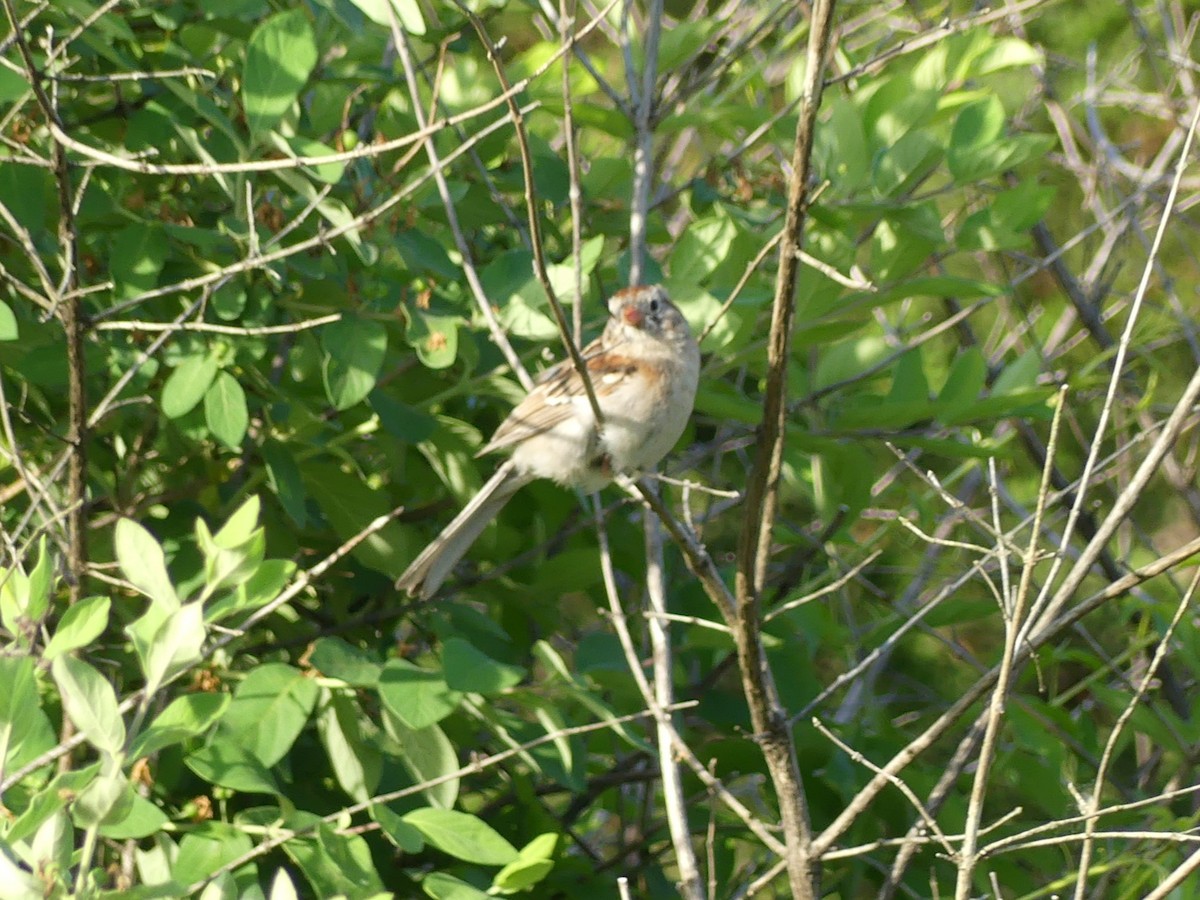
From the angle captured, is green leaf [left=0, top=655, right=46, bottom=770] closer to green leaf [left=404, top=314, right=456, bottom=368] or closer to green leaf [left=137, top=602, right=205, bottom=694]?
green leaf [left=137, top=602, right=205, bottom=694]

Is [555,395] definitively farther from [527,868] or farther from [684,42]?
[527,868]

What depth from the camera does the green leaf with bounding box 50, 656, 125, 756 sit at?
1.71 metres

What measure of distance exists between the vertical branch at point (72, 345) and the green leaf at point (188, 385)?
5.7 inches

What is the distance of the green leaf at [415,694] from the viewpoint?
8.00 ft

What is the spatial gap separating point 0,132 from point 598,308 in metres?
1.23

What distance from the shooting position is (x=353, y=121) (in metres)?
3.43

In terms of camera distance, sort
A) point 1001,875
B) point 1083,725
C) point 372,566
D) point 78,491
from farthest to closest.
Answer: point 1083,725 → point 1001,875 → point 372,566 → point 78,491

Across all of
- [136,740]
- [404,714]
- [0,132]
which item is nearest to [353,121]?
[0,132]

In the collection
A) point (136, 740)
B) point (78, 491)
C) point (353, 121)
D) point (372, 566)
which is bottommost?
point (372, 566)

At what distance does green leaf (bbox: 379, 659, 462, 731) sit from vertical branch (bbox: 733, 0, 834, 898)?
52 centimetres

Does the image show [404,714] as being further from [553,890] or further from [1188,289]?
[1188,289]

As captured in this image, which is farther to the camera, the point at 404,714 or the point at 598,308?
the point at 598,308

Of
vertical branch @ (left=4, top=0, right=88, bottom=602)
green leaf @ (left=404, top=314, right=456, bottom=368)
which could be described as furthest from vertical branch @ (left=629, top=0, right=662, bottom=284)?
vertical branch @ (left=4, top=0, right=88, bottom=602)

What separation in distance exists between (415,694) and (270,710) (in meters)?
0.25
